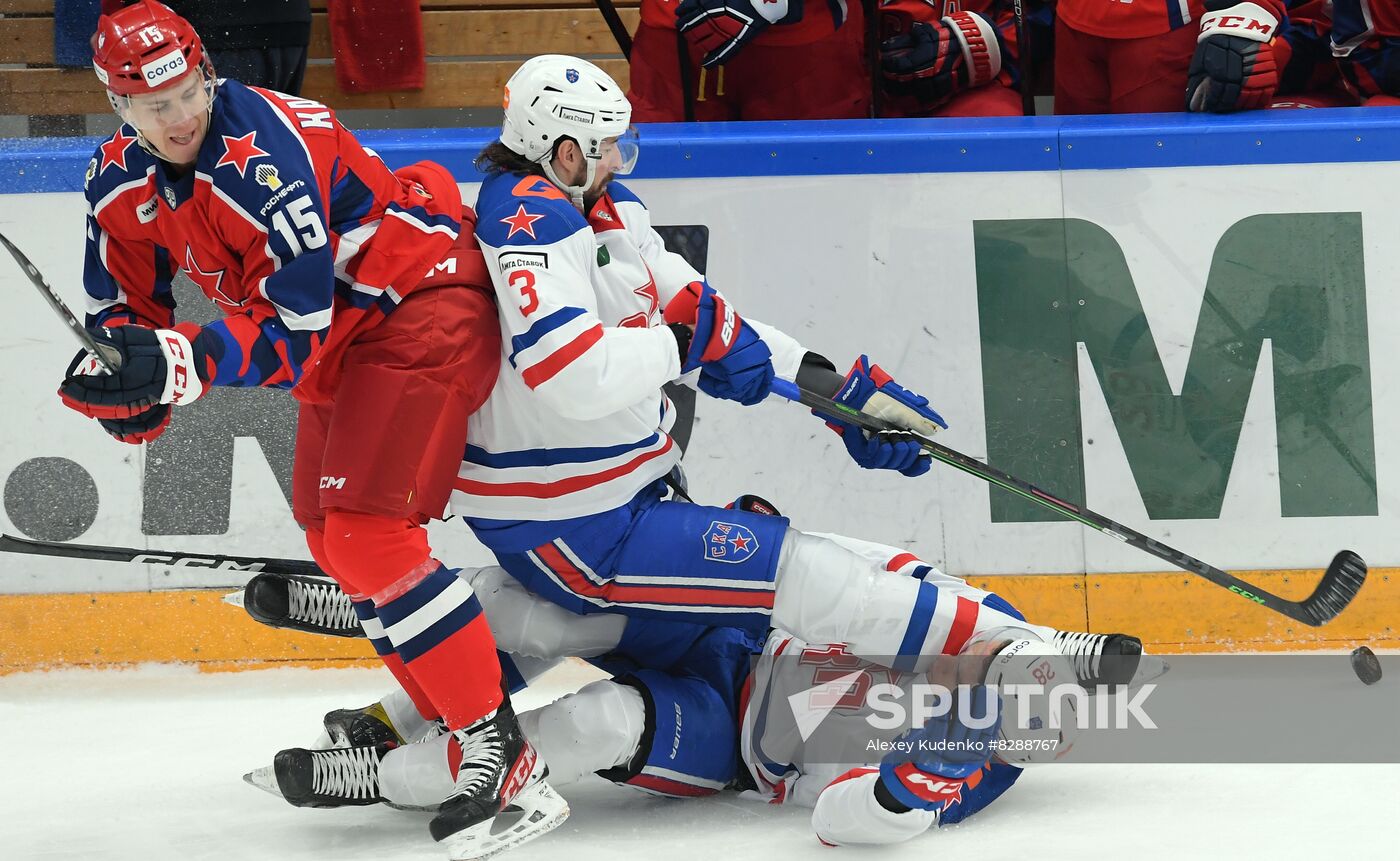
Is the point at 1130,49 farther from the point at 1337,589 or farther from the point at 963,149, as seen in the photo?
the point at 1337,589

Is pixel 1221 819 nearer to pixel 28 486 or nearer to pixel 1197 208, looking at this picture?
pixel 1197 208

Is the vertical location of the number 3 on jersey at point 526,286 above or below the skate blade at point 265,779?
above

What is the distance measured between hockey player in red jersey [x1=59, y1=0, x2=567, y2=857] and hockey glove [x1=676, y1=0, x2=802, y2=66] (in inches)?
55.8

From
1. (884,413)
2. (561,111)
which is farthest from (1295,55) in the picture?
(561,111)

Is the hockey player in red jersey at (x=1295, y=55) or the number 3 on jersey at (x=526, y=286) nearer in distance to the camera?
the number 3 on jersey at (x=526, y=286)

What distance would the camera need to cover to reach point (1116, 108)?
3.88 meters

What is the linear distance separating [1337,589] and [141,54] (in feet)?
7.12

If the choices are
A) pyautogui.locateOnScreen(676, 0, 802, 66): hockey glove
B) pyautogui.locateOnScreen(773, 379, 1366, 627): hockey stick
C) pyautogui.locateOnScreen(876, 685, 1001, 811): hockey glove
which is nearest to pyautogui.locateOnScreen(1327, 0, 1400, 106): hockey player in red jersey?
pyautogui.locateOnScreen(676, 0, 802, 66): hockey glove

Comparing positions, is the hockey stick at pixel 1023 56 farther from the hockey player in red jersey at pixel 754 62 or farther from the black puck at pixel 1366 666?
the black puck at pixel 1366 666

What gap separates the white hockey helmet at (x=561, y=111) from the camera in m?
2.51

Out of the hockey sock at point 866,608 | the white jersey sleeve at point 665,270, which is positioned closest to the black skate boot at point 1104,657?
the hockey sock at point 866,608

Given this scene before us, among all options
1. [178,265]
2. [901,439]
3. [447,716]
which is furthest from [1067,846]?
[178,265]

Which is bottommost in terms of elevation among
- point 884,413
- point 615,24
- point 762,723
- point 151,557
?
point 762,723

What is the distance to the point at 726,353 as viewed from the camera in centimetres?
264
